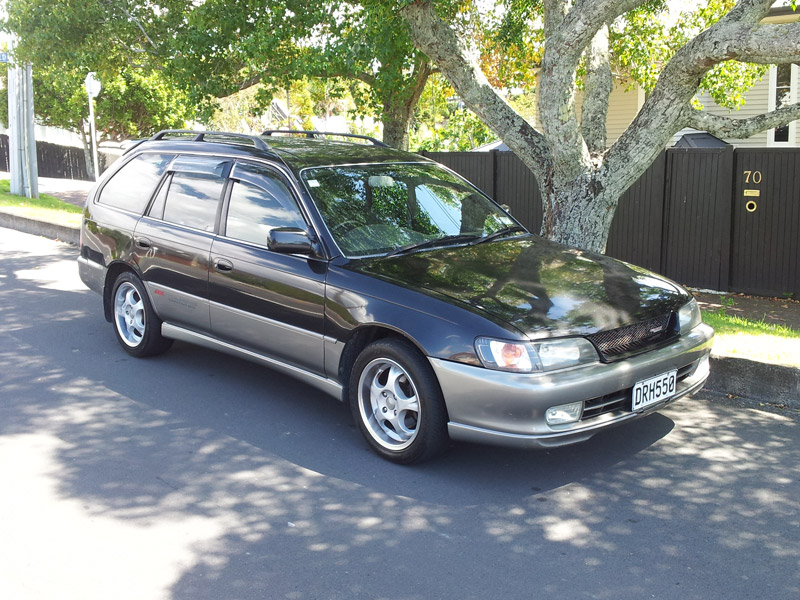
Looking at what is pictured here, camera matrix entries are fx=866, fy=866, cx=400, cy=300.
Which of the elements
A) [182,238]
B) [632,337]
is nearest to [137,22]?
[182,238]

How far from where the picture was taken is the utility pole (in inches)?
752

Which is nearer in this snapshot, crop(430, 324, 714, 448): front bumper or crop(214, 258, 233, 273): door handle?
crop(430, 324, 714, 448): front bumper

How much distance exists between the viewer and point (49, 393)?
612 centimetres

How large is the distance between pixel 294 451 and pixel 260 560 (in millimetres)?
1330

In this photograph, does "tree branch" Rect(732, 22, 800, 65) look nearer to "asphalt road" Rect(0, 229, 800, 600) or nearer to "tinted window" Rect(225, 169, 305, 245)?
"asphalt road" Rect(0, 229, 800, 600)

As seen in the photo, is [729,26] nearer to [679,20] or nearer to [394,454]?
[394,454]

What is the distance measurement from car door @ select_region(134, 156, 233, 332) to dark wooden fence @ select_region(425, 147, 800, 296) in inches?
302

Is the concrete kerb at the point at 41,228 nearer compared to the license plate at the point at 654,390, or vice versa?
the license plate at the point at 654,390

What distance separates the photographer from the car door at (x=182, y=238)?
6.14m

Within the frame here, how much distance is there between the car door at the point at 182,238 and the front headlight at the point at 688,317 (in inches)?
125

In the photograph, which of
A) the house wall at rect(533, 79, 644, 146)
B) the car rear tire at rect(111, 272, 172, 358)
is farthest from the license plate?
the house wall at rect(533, 79, 644, 146)

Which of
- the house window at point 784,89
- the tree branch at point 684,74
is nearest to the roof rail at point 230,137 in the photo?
the tree branch at point 684,74

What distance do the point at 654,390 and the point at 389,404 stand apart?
4.93 ft

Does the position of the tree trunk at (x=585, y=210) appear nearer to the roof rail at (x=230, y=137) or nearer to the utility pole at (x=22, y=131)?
the roof rail at (x=230, y=137)
